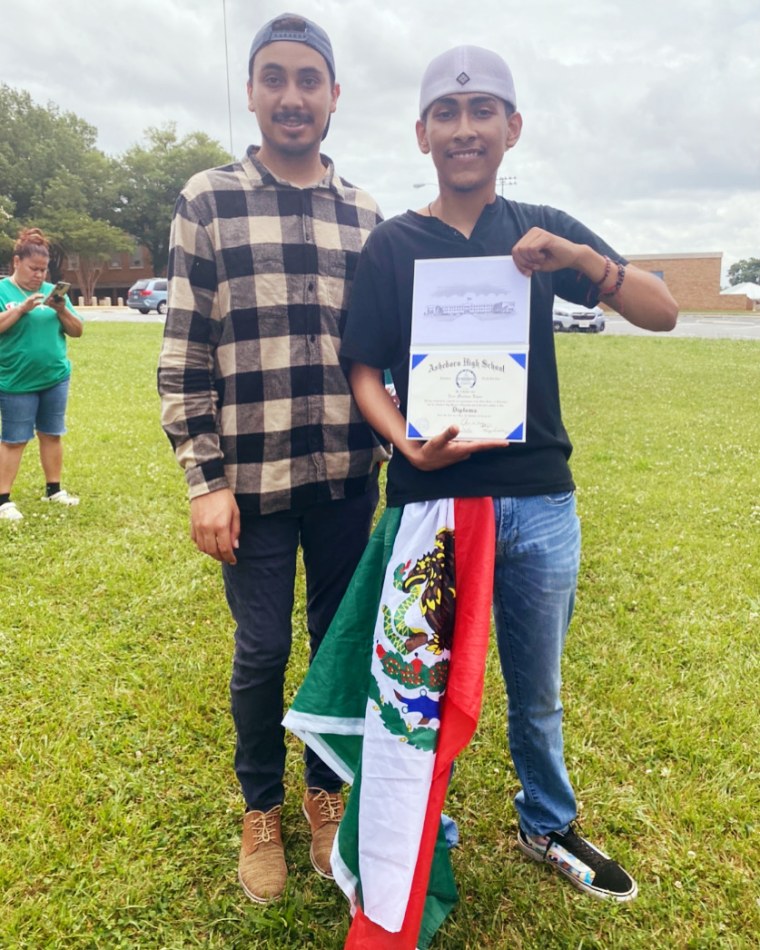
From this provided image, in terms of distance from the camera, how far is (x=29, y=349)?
16.7 ft

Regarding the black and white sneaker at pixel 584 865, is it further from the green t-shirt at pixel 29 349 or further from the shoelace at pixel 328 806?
the green t-shirt at pixel 29 349

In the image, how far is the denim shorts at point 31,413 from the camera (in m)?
5.20

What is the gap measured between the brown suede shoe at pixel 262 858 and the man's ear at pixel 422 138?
195 centimetres

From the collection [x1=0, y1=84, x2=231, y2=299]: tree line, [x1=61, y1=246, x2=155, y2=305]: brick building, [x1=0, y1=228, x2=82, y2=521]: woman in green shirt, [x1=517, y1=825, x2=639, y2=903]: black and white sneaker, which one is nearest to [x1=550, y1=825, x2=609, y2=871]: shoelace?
[x1=517, y1=825, x2=639, y2=903]: black and white sneaker

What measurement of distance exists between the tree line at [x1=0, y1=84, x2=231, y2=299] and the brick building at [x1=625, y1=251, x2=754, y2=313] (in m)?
30.5

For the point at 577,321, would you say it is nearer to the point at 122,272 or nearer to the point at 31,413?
the point at 31,413

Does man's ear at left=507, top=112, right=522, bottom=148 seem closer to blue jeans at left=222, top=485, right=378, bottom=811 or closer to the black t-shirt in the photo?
the black t-shirt

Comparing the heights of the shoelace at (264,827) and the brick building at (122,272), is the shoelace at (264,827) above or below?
below

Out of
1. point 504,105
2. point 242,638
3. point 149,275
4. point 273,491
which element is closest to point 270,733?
point 242,638

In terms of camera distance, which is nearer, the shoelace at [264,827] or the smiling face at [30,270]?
the shoelace at [264,827]

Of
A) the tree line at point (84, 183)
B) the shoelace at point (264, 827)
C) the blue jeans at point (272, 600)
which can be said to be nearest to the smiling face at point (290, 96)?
the blue jeans at point (272, 600)

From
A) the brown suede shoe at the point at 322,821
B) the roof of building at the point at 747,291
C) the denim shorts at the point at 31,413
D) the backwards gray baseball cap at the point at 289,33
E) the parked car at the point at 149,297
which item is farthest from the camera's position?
the roof of building at the point at 747,291

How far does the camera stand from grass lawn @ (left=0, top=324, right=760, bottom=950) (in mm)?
2064

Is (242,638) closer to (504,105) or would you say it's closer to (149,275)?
(504,105)
